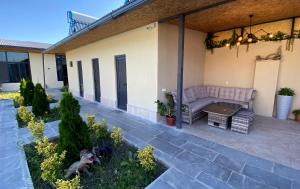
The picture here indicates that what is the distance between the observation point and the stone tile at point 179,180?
2143 millimetres

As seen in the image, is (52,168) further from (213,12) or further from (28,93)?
(28,93)

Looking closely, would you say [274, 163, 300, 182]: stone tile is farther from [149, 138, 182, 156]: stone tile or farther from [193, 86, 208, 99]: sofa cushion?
[193, 86, 208, 99]: sofa cushion

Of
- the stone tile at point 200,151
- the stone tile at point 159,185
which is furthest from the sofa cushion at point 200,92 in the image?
the stone tile at point 159,185

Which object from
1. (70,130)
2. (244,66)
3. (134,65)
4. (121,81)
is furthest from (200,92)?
(70,130)

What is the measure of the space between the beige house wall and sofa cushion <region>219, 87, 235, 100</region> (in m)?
13.9

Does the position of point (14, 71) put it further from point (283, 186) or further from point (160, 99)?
point (283, 186)

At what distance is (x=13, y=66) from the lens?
40.9 ft

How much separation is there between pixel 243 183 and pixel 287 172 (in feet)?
2.78

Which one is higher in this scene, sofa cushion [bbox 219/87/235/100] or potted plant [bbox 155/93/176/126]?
sofa cushion [bbox 219/87/235/100]

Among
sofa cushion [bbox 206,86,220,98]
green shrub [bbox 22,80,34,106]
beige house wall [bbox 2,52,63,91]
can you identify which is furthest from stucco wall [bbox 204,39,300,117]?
beige house wall [bbox 2,52,63,91]

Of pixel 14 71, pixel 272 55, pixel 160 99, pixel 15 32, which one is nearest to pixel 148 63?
pixel 160 99

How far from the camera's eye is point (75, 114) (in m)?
2.65

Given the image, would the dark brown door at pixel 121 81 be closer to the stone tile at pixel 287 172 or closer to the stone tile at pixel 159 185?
the stone tile at pixel 159 185

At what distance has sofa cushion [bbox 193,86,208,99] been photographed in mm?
5465
